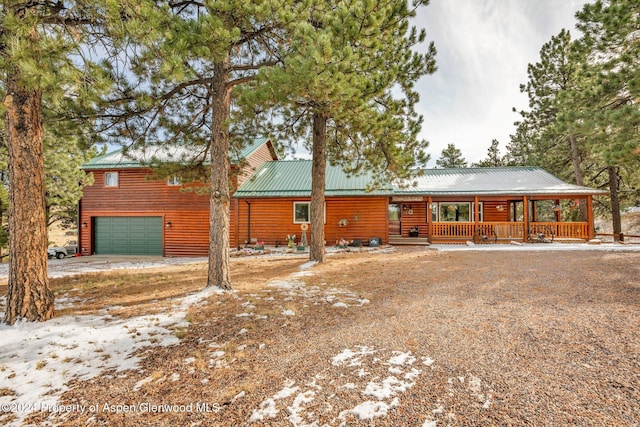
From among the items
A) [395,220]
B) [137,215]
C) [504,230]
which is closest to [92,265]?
[137,215]

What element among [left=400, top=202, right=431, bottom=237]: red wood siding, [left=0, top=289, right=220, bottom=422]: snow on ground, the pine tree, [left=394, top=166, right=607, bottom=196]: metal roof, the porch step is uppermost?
the pine tree

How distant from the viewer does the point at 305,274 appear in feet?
24.2

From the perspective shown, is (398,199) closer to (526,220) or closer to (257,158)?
(526,220)

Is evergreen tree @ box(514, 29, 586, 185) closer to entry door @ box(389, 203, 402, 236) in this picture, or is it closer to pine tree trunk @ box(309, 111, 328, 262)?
entry door @ box(389, 203, 402, 236)

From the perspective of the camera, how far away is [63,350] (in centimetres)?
329

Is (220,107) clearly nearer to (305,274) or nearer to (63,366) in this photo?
(305,274)

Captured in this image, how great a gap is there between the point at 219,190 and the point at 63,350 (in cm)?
336

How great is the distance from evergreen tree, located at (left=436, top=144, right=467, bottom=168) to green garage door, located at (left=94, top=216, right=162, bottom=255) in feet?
98.2

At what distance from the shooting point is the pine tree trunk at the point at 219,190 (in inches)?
226

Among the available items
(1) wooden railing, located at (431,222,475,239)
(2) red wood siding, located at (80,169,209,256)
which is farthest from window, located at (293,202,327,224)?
(1) wooden railing, located at (431,222,475,239)

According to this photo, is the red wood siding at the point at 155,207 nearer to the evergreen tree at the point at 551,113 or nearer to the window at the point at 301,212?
the window at the point at 301,212

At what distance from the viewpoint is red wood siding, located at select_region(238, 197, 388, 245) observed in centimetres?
1387

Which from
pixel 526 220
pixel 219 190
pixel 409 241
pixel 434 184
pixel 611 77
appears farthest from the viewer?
pixel 434 184

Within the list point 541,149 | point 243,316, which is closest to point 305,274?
point 243,316
